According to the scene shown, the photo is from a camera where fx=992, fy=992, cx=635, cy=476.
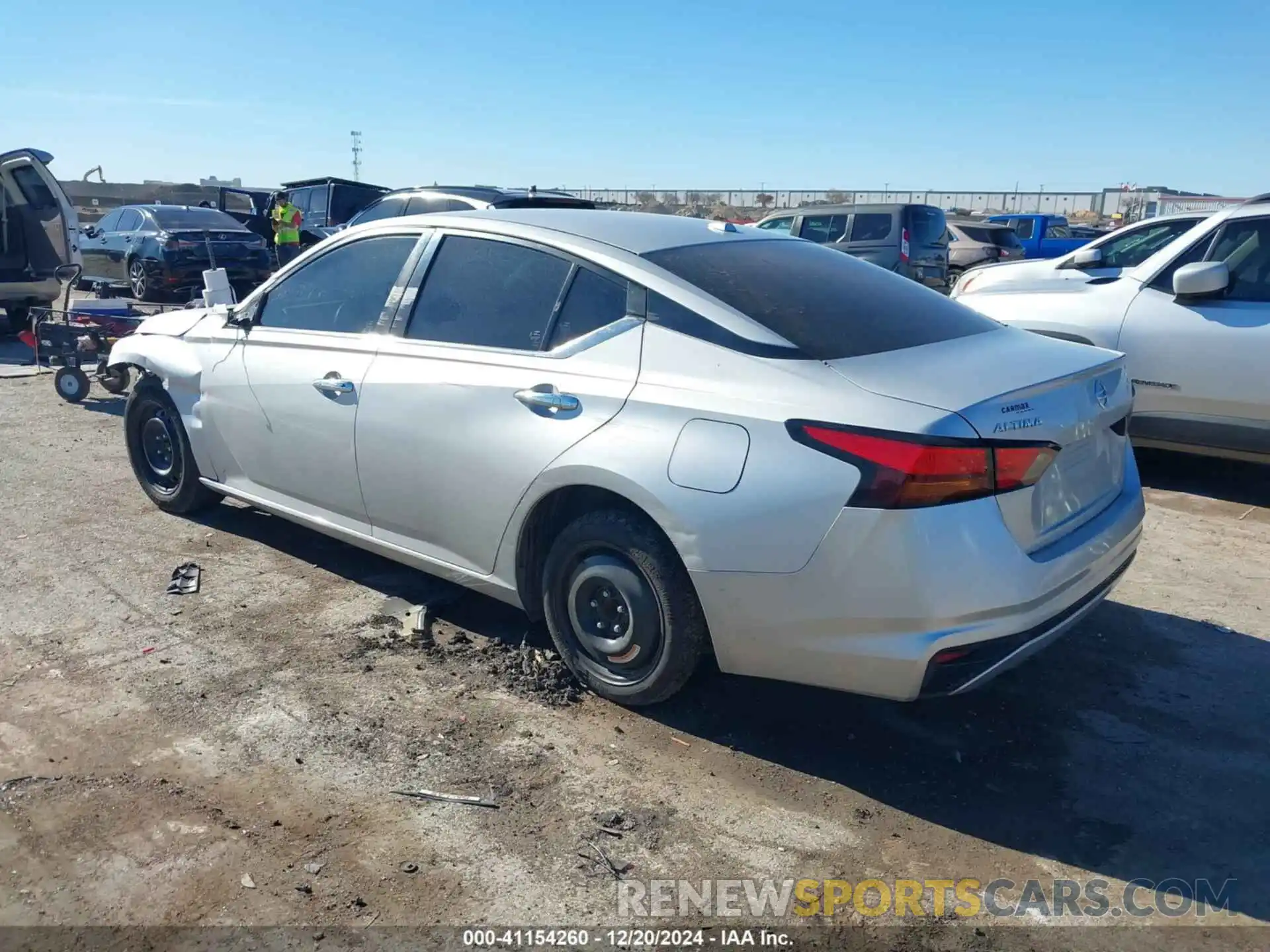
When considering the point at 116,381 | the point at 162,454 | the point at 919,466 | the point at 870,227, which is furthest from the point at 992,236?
the point at 919,466

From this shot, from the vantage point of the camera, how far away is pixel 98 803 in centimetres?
311

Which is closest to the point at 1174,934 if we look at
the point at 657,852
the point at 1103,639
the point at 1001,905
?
the point at 1001,905

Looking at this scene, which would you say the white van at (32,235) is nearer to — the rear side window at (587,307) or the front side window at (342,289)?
the front side window at (342,289)

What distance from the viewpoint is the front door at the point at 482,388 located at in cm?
353

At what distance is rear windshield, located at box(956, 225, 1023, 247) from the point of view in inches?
818


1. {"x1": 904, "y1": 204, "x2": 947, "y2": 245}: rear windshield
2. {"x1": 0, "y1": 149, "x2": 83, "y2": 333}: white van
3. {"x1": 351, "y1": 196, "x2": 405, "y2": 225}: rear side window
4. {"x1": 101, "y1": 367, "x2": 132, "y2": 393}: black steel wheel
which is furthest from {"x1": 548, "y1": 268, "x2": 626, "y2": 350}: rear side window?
{"x1": 904, "y1": 204, "x2": 947, "y2": 245}: rear windshield

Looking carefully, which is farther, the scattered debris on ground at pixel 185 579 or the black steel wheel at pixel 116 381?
the black steel wheel at pixel 116 381

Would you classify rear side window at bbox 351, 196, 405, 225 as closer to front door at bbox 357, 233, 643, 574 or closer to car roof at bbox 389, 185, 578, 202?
car roof at bbox 389, 185, 578, 202

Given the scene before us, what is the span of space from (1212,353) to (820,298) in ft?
12.4

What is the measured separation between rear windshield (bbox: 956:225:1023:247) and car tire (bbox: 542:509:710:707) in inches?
→ 760

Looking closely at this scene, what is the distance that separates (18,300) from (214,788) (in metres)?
11.3

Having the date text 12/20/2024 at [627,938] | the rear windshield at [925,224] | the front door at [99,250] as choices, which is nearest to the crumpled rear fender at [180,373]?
the date text 12/20/2024 at [627,938]

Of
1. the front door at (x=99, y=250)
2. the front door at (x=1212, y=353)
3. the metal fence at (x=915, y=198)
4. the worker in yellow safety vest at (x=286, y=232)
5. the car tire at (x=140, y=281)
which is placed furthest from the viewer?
the metal fence at (x=915, y=198)

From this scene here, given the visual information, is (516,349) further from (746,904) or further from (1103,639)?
(1103,639)
